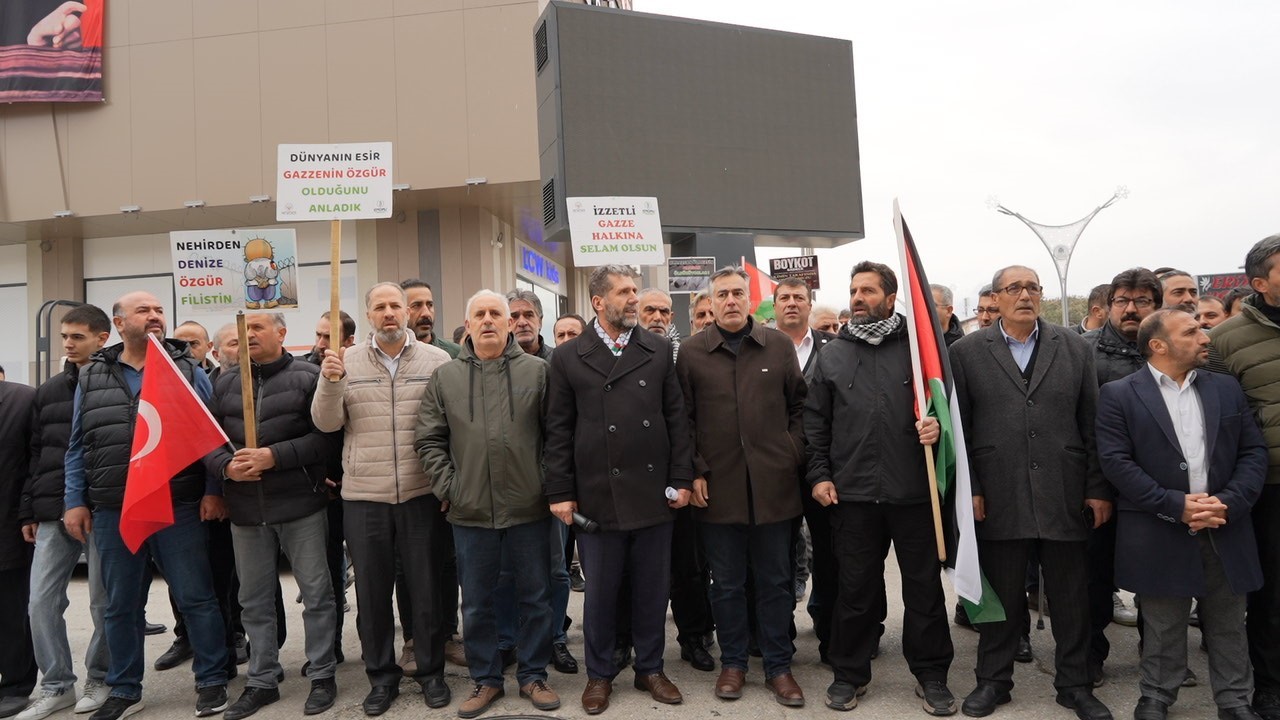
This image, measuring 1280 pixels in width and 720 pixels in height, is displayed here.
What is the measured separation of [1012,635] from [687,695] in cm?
174

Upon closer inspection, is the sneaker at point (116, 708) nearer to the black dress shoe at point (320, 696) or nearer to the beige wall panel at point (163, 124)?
the black dress shoe at point (320, 696)

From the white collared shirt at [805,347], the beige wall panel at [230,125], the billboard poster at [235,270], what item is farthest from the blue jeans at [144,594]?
the beige wall panel at [230,125]

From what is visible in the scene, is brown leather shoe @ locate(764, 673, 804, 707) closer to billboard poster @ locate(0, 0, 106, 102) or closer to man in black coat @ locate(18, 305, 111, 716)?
man in black coat @ locate(18, 305, 111, 716)

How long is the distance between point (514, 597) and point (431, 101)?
1195 centimetres

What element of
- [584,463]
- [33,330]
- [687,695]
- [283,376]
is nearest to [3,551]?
[283,376]

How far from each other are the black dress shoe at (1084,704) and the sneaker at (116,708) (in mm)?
5008

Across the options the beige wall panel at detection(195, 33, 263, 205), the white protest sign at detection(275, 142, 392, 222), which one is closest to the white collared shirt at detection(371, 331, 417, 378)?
the white protest sign at detection(275, 142, 392, 222)

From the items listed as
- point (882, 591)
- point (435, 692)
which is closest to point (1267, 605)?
point (882, 591)

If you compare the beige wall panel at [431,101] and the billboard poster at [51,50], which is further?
the billboard poster at [51,50]

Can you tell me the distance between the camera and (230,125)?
15.4 m

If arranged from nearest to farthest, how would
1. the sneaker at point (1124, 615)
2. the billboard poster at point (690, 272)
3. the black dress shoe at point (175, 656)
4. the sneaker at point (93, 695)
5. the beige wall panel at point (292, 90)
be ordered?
the sneaker at point (93, 695) → the black dress shoe at point (175, 656) → the sneaker at point (1124, 615) → the billboard poster at point (690, 272) → the beige wall panel at point (292, 90)

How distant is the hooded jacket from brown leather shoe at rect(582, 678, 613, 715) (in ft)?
3.05

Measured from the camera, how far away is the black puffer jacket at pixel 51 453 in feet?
15.4

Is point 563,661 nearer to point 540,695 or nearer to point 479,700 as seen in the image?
point 540,695
